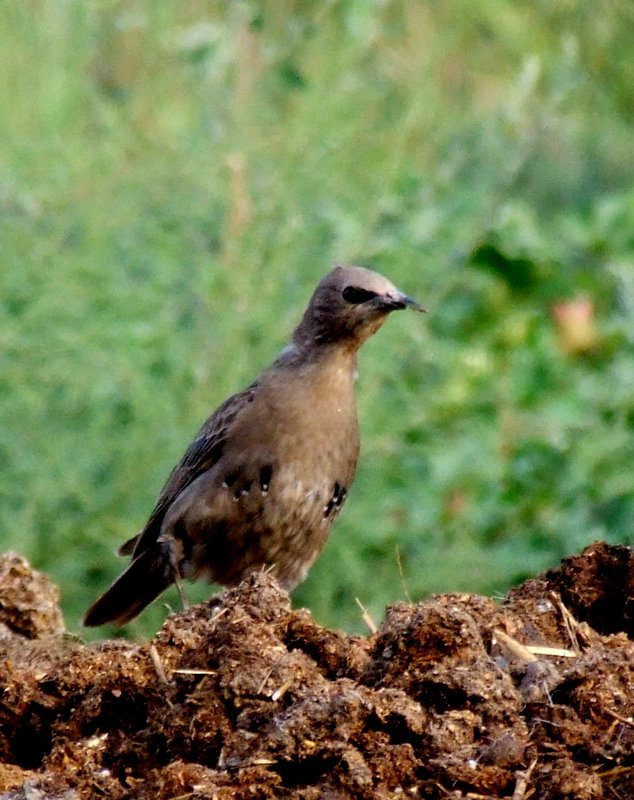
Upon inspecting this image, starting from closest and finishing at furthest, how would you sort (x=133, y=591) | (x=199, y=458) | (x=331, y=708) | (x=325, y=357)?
(x=331, y=708) < (x=325, y=357) < (x=199, y=458) < (x=133, y=591)

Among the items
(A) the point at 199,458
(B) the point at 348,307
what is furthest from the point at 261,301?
(B) the point at 348,307

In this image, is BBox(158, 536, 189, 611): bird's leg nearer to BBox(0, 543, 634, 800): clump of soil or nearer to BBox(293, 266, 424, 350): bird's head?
BBox(293, 266, 424, 350): bird's head

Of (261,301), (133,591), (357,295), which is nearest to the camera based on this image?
(357,295)

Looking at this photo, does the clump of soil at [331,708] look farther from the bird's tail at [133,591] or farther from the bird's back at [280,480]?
the bird's tail at [133,591]

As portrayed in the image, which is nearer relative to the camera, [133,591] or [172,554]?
[172,554]

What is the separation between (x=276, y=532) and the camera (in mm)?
6238

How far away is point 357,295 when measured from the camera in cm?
613

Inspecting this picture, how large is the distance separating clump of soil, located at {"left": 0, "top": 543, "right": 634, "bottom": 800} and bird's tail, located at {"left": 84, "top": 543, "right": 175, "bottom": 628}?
2.11 m

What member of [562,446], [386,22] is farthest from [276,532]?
[386,22]

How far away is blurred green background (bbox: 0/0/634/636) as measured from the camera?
7.48m

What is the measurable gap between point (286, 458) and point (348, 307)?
1.78ft

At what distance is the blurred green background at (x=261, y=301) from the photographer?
748 centimetres

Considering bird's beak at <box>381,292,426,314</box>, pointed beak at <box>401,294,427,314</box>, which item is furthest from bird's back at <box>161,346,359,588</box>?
pointed beak at <box>401,294,427,314</box>

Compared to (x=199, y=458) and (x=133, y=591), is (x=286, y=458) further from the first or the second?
(x=133, y=591)
